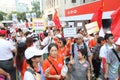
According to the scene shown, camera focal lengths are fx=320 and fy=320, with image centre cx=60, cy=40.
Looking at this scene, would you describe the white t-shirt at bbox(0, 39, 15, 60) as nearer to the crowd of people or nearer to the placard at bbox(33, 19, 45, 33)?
the crowd of people

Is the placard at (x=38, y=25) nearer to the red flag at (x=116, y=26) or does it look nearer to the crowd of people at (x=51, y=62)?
the crowd of people at (x=51, y=62)

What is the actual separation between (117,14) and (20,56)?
79.5 inches

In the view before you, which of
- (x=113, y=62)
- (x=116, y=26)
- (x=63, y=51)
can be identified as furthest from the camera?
(x=63, y=51)

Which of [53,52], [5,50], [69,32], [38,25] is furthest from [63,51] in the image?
[53,52]

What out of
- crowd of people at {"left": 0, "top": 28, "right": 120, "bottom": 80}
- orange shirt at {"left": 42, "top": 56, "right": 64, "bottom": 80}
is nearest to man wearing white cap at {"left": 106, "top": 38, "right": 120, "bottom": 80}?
crowd of people at {"left": 0, "top": 28, "right": 120, "bottom": 80}

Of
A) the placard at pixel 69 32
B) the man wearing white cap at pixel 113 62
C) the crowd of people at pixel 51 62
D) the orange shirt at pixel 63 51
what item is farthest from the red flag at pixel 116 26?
the placard at pixel 69 32

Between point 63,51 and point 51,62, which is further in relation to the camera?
point 63,51

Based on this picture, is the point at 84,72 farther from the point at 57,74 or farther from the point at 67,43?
the point at 67,43

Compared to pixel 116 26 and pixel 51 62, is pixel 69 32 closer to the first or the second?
pixel 116 26

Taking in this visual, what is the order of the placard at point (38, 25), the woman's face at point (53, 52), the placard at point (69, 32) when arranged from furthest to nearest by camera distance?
the placard at point (38, 25), the placard at point (69, 32), the woman's face at point (53, 52)

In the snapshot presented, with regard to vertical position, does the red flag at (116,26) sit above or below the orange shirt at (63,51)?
above

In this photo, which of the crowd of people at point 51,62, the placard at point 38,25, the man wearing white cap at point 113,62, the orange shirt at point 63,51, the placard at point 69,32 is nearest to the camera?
the crowd of people at point 51,62

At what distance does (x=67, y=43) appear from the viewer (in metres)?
9.25

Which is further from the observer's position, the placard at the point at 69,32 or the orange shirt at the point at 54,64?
the placard at the point at 69,32
